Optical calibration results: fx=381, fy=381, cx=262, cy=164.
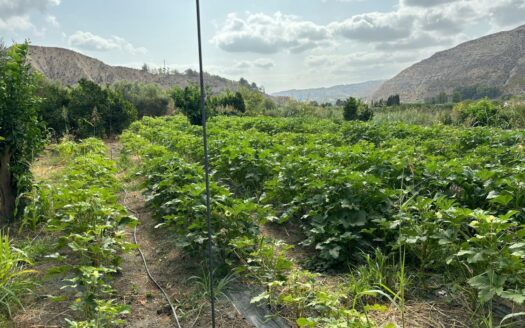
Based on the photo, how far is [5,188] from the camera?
5031 millimetres

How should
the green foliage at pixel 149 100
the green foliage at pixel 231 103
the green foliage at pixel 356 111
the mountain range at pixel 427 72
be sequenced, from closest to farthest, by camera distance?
the green foliage at pixel 356 111 → the green foliage at pixel 231 103 → the green foliage at pixel 149 100 → the mountain range at pixel 427 72

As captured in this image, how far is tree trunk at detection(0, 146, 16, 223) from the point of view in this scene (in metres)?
5.00

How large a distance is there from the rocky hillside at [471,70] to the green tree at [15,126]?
78254mm

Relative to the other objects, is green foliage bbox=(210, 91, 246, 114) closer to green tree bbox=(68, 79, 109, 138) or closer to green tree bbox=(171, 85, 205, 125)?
green tree bbox=(171, 85, 205, 125)

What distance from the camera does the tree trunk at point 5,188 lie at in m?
5.00

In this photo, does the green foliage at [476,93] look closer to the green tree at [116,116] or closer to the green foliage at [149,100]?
the green foliage at [149,100]

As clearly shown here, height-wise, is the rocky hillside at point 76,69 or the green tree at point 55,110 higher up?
the rocky hillside at point 76,69

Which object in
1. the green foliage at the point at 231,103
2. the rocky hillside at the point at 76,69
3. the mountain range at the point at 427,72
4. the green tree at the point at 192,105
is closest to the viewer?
the green tree at the point at 192,105

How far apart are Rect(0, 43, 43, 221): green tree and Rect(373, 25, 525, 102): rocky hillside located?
7825 cm

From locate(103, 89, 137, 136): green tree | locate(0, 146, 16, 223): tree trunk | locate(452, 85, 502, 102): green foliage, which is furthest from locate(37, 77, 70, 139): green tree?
locate(452, 85, 502, 102): green foliage

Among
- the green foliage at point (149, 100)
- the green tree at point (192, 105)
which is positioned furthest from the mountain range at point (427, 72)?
the green tree at point (192, 105)

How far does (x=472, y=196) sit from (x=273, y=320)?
2.53 meters

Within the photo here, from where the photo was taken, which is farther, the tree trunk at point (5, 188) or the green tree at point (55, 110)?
the green tree at point (55, 110)

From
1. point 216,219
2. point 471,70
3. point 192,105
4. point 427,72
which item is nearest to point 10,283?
point 216,219
